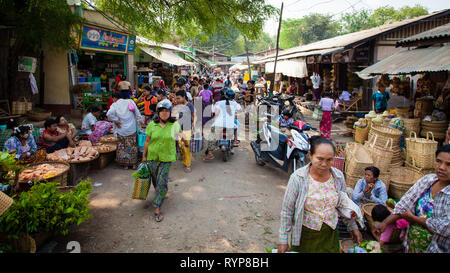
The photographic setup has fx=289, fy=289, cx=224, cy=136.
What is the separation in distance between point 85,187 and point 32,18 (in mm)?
6277

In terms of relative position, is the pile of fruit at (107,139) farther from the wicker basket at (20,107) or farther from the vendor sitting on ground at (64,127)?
the wicker basket at (20,107)

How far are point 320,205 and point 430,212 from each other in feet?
3.46

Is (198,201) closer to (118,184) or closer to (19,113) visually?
(118,184)

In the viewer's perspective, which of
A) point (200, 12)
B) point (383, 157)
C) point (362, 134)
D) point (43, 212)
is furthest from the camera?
point (200, 12)

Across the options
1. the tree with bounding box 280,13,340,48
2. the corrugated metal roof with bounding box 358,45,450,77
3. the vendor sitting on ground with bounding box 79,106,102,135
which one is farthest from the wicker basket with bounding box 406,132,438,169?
the tree with bounding box 280,13,340,48

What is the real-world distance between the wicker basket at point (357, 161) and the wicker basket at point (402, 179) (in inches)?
21.1

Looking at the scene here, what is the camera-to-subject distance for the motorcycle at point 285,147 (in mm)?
5539

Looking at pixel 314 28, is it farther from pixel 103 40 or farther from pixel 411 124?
pixel 411 124

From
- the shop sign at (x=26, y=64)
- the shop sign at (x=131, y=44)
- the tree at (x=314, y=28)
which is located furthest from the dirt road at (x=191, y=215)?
the tree at (x=314, y=28)

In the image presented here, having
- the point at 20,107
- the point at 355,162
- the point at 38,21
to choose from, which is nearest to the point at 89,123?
the point at 20,107

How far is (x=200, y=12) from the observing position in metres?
8.36

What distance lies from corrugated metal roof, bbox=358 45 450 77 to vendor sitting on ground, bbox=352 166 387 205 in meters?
2.50

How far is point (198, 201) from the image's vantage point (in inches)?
202

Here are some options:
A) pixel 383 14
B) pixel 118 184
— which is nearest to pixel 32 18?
pixel 118 184
